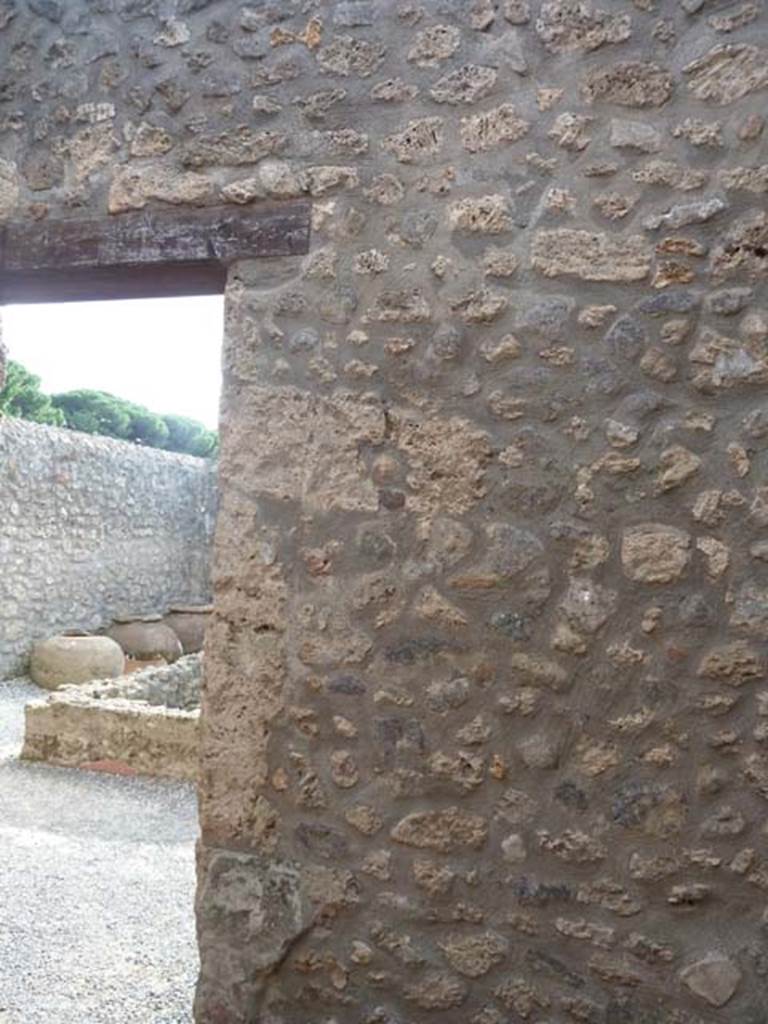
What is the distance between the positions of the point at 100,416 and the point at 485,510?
76.6ft

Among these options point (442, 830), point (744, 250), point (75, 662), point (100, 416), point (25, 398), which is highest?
point (100, 416)

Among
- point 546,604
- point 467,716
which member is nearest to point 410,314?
point 546,604

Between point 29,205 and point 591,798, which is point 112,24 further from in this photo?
point 591,798

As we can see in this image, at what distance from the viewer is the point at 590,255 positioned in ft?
6.79

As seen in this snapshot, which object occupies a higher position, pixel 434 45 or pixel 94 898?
pixel 434 45

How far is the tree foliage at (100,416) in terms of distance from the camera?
67.3 feet

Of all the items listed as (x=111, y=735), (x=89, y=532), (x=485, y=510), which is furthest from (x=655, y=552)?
(x=89, y=532)

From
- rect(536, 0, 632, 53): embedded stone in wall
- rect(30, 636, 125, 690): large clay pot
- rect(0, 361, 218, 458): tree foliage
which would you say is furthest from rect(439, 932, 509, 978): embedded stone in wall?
rect(0, 361, 218, 458): tree foliage

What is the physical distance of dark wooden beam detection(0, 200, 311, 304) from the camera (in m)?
2.34

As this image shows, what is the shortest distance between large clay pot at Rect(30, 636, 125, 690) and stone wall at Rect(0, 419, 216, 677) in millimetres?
405

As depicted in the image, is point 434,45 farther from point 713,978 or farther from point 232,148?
point 713,978

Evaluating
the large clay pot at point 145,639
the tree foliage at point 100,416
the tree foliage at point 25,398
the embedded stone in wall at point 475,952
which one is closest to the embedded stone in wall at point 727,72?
the embedded stone in wall at point 475,952

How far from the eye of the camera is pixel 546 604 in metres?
2.05

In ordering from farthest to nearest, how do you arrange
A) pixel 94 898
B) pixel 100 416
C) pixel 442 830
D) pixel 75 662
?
pixel 100 416 → pixel 75 662 → pixel 94 898 → pixel 442 830
